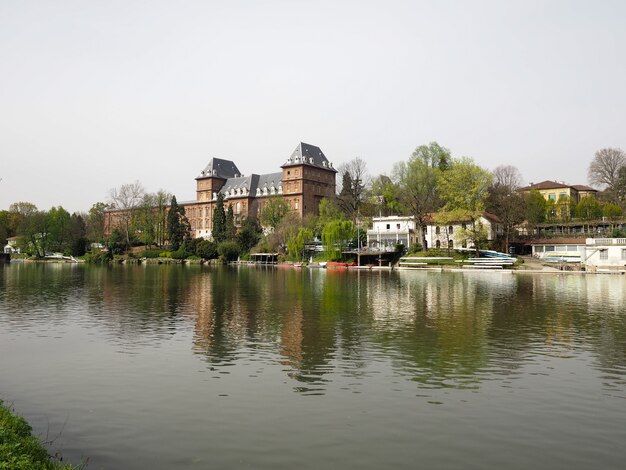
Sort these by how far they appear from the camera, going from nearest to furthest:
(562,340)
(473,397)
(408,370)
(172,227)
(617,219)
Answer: (473,397) < (408,370) < (562,340) < (617,219) < (172,227)

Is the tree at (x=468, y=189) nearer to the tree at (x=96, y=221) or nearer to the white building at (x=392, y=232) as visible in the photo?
the white building at (x=392, y=232)

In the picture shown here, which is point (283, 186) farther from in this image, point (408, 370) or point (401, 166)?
point (408, 370)

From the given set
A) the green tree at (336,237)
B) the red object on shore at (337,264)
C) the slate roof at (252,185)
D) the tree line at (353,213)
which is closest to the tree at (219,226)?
the tree line at (353,213)

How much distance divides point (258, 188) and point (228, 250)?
27830mm

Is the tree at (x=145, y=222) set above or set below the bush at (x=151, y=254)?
above

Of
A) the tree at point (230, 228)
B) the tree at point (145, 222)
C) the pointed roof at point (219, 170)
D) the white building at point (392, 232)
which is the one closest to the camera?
the white building at point (392, 232)

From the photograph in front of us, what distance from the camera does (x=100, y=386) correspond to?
12734mm

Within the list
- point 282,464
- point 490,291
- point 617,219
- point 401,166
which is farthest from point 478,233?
point 282,464

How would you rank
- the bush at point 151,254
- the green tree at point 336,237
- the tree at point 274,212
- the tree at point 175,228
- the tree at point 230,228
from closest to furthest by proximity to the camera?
1. the green tree at point 336,237
2. the tree at point 274,212
3. the tree at point 230,228
4. the bush at point 151,254
5. the tree at point 175,228

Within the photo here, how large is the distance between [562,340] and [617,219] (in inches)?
2655

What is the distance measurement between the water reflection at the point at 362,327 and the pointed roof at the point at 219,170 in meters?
90.6

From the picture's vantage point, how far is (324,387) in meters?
12.5

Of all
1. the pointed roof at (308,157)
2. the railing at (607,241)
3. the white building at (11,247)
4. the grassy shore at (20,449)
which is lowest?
the grassy shore at (20,449)

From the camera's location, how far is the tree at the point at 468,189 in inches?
2653
